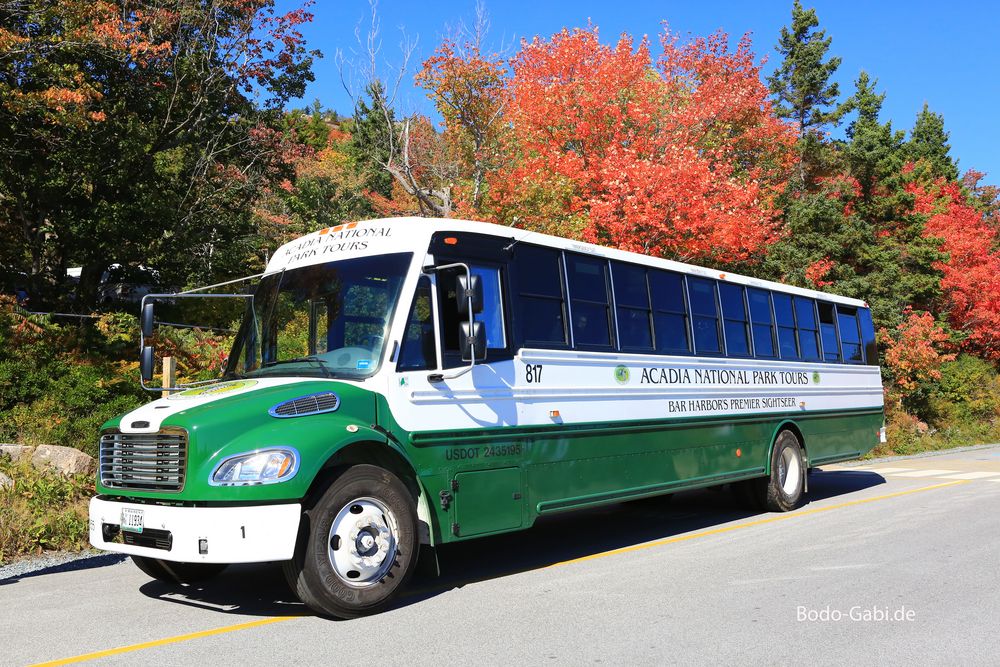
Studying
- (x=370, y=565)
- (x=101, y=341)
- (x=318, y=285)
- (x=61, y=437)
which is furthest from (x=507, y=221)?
(x=370, y=565)

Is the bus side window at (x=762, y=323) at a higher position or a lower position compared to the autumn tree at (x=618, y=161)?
lower

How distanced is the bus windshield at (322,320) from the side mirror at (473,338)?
0.60 metres

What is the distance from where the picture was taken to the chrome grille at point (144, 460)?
5.69 meters

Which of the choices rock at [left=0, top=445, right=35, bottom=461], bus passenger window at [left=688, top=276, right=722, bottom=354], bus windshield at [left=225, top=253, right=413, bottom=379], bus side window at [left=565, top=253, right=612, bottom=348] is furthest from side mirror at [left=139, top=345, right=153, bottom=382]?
bus passenger window at [left=688, top=276, right=722, bottom=354]

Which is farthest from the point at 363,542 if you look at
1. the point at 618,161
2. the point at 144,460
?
the point at 618,161

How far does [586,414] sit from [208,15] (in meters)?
13.3

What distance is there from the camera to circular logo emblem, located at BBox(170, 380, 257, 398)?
6.37 metres

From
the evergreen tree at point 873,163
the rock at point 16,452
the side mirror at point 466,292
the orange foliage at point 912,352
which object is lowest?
the rock at point 16,452

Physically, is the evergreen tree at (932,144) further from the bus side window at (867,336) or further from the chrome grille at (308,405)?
the chrome grille at (308,405)

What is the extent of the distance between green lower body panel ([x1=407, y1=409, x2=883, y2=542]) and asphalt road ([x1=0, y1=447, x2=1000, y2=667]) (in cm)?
61

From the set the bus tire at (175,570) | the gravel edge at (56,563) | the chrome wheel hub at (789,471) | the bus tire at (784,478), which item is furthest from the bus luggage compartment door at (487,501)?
the chrome wheel hub at (789,471)

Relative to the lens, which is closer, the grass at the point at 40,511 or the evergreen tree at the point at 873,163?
the grass at the point at 40,511

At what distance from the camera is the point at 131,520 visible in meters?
5.90

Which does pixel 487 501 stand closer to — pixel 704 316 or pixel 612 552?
pixel 612 552
